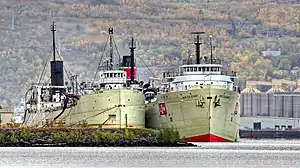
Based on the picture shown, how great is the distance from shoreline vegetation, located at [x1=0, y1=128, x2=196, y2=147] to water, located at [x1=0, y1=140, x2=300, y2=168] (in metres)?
0.80

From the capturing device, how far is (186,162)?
140625 mm

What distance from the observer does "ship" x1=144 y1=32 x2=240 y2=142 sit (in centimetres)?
17762

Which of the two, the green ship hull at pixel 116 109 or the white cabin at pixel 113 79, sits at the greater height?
the white cabin at pixel 113 79

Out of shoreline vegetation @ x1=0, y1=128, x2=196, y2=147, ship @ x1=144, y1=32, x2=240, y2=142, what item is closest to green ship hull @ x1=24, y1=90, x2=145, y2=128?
ship @ x1=144, y1=32, x2=240, y2=142

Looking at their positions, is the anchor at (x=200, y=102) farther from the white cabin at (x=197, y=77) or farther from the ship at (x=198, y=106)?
the white cabin at (x=197, y=77)

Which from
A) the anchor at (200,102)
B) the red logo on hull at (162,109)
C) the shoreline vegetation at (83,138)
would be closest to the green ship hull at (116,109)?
the red logo on hull at (162,109)

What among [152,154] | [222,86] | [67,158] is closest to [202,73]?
[222,86]

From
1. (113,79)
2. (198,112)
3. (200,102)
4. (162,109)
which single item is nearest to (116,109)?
→ (162,109)

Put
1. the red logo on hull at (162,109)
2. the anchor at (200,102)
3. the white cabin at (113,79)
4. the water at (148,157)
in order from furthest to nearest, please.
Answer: the white cabin at (113,79) < the red logo on hull at (162,109) < the anchor at (200,102) < the water at (148,157)

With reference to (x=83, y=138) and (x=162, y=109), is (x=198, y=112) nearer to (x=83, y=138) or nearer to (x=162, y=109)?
(x=162, y=109)

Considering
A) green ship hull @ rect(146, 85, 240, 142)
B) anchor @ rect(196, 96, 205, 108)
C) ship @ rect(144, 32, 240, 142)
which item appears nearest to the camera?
anchor @ rect(196, 96, 205, 108)

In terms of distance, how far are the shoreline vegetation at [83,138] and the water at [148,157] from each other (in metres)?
0.80

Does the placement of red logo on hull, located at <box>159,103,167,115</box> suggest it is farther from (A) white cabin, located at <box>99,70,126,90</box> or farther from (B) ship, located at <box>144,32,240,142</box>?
(A) white cabin, located at <box>99,70,126,90</box>

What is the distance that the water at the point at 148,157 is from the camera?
453ft
